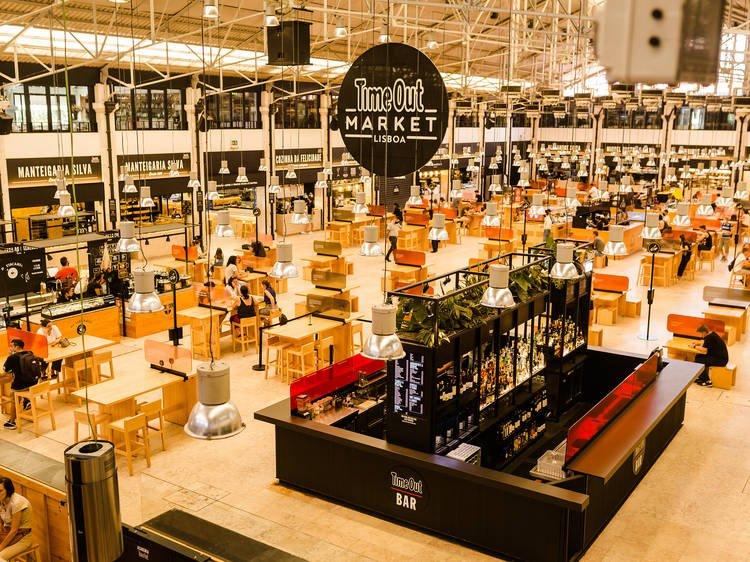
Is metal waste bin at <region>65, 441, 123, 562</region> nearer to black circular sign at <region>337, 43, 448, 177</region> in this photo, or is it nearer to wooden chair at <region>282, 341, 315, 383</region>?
black circular sign at <region>337, 43, 448, 177</region>

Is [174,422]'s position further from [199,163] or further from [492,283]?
[199,163]

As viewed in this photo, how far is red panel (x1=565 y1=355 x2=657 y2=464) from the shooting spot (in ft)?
25.5

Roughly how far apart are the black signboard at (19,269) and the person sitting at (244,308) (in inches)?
145

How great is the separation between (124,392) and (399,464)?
Result: 12.3ft

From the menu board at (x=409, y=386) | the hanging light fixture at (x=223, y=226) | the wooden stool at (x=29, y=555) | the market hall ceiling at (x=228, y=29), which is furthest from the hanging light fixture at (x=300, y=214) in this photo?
the wooden stool at (x=29, y=555)

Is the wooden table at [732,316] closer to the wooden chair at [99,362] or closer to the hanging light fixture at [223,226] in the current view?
the hanging light fixture at [223,226]

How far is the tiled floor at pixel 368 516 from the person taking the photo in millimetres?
7684

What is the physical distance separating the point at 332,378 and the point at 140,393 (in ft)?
8.01

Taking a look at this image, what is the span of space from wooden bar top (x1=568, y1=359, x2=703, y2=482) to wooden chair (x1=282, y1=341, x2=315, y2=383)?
5095 millimetres

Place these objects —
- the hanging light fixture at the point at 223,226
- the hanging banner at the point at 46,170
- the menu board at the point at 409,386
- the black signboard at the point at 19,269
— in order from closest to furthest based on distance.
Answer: the menu board at the point at 409,386 < the black signboard at the point at 19,269 < the hanging light fixture at the point at 223,226 < the hanging banner at the point at 46,170

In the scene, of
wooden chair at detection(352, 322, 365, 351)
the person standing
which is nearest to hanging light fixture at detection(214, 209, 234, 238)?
wooden chair at detection(352, 322, 365, 351)

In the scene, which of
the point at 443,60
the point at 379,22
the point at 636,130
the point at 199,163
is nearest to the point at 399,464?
the point at 379,22

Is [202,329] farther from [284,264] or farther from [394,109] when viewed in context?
[394,109]

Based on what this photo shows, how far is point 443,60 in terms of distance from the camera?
30031mm
